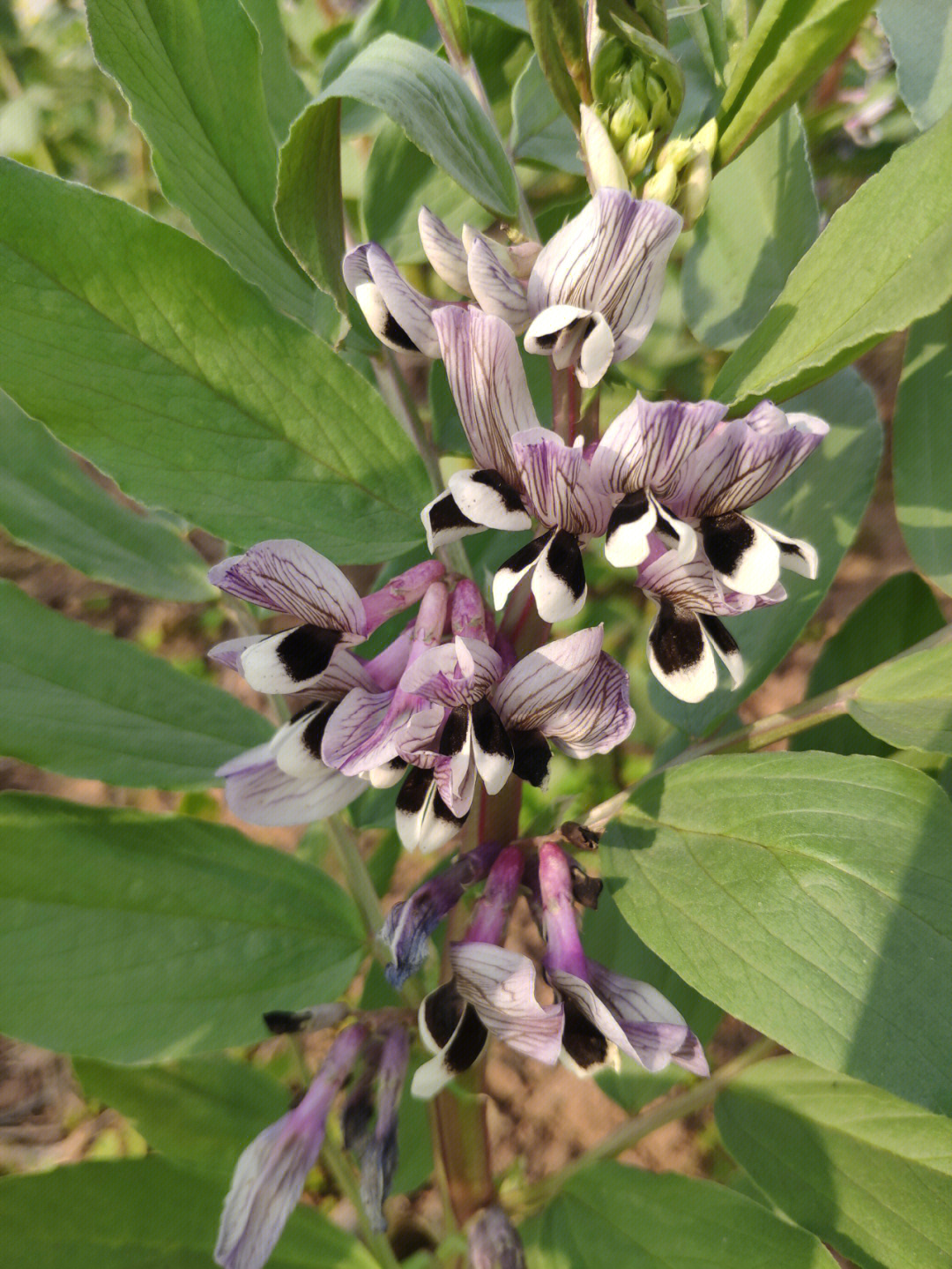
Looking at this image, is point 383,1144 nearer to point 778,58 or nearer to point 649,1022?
point 649,1022

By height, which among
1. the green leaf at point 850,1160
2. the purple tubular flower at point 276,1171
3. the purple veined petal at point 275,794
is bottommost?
the purple tubular flower at point 276,1171

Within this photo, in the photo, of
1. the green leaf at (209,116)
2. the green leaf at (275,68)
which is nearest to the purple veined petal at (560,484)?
the green leaf at (209,116)

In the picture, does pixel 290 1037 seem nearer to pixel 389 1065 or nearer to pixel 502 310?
pixel 389 1065

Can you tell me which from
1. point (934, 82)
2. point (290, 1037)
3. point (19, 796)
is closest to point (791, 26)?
point (934, 82)

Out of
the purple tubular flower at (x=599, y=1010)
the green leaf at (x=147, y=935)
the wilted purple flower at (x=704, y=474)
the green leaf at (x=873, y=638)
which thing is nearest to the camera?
the wilted purple flower at (x=704, y=474)

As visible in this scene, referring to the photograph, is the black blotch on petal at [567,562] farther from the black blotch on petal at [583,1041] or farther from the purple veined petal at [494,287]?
the black blotch on petal at [583,1041]

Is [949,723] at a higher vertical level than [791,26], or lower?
lower
